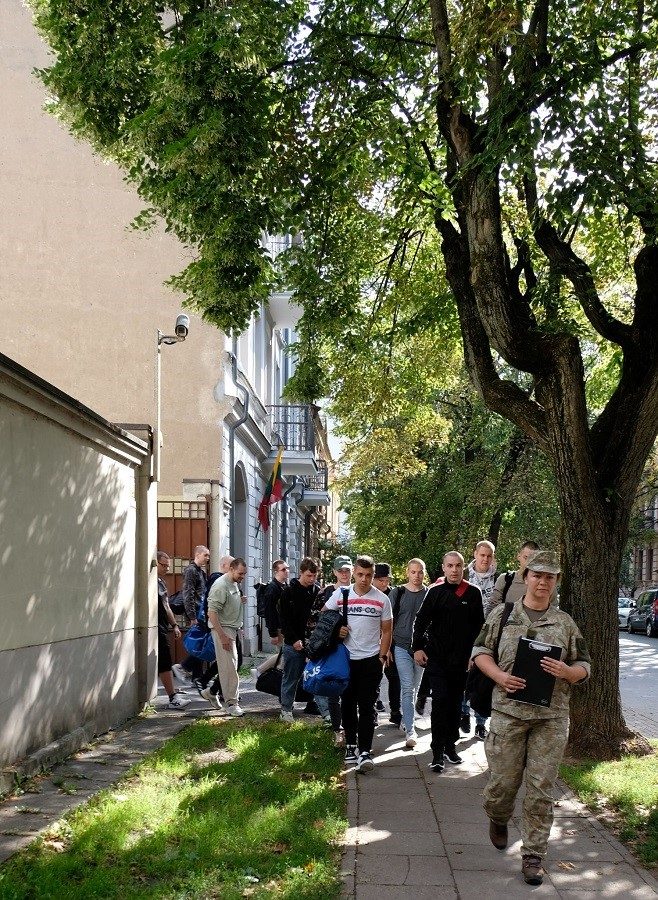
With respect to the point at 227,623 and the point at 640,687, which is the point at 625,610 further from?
the point at 227,623

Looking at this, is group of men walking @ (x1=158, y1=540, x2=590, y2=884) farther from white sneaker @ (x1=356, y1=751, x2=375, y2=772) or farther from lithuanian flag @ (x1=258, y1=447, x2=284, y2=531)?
lithuanian flag @ (x1=258, y1=447, x2=284, y2=531)

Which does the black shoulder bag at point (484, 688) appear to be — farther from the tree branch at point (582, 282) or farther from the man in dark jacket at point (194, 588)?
the man in dark jacket at point (194, 588)

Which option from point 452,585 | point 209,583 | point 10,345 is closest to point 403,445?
point 10,345

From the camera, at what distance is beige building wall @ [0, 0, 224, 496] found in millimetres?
18703

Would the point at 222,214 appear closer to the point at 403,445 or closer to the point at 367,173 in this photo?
the point at 367,173

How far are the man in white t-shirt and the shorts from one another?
3903 mm

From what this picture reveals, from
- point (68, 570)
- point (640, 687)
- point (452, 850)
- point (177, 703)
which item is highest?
point (68, 570)

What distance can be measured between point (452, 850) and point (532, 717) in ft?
3.45

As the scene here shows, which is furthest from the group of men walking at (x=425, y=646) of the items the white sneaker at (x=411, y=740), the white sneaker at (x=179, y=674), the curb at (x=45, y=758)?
the white sneaker at (x=179, y=674)

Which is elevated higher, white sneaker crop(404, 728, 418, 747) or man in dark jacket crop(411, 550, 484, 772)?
man in dark jacket crop(411, 550, 484, 772)

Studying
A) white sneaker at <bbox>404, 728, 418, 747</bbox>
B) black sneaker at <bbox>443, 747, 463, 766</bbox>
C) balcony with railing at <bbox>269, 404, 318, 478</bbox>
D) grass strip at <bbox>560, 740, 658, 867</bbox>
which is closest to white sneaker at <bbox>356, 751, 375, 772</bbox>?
black sneaker at <bbox>443, 747, 463, 766</bbox>

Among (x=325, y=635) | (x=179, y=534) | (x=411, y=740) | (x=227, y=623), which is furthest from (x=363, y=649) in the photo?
(x=179, y=534)

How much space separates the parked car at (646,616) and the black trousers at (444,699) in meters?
32.1

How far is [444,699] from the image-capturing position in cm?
901
